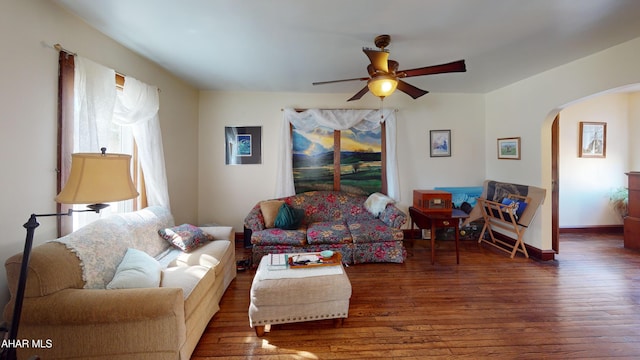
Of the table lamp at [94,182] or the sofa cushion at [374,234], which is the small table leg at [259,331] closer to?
the table lamp at [94,182]

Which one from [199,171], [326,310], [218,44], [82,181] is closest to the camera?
[82,181]

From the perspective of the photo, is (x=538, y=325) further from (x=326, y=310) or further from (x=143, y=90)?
(x=143, y=90)

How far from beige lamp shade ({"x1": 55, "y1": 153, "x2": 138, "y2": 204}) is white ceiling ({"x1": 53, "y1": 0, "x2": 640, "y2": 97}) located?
1.37 meters

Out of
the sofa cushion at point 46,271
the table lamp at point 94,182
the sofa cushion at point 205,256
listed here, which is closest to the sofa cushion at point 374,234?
the sofa cushion at point 205,256

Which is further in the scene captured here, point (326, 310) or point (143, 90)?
point (143, 90)

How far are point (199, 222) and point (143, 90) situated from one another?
243 centimetres

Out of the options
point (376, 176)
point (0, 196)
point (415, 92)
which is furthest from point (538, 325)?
point (0, 196)

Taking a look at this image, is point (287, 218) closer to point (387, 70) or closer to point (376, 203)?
point (376, 203)

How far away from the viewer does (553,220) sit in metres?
3.65

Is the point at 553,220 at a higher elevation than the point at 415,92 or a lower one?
lower

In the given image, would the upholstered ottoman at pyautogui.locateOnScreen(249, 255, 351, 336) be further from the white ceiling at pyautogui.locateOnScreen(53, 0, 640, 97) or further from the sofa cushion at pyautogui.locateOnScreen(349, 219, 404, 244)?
the white ceiling at pyautogui.locateOnScreen(53, 0, 640, 97)

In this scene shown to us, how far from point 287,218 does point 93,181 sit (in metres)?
2.47

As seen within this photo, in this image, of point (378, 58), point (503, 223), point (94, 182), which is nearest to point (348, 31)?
point (378, 58)

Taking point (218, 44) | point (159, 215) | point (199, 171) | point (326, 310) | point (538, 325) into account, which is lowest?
point (538, 325)
